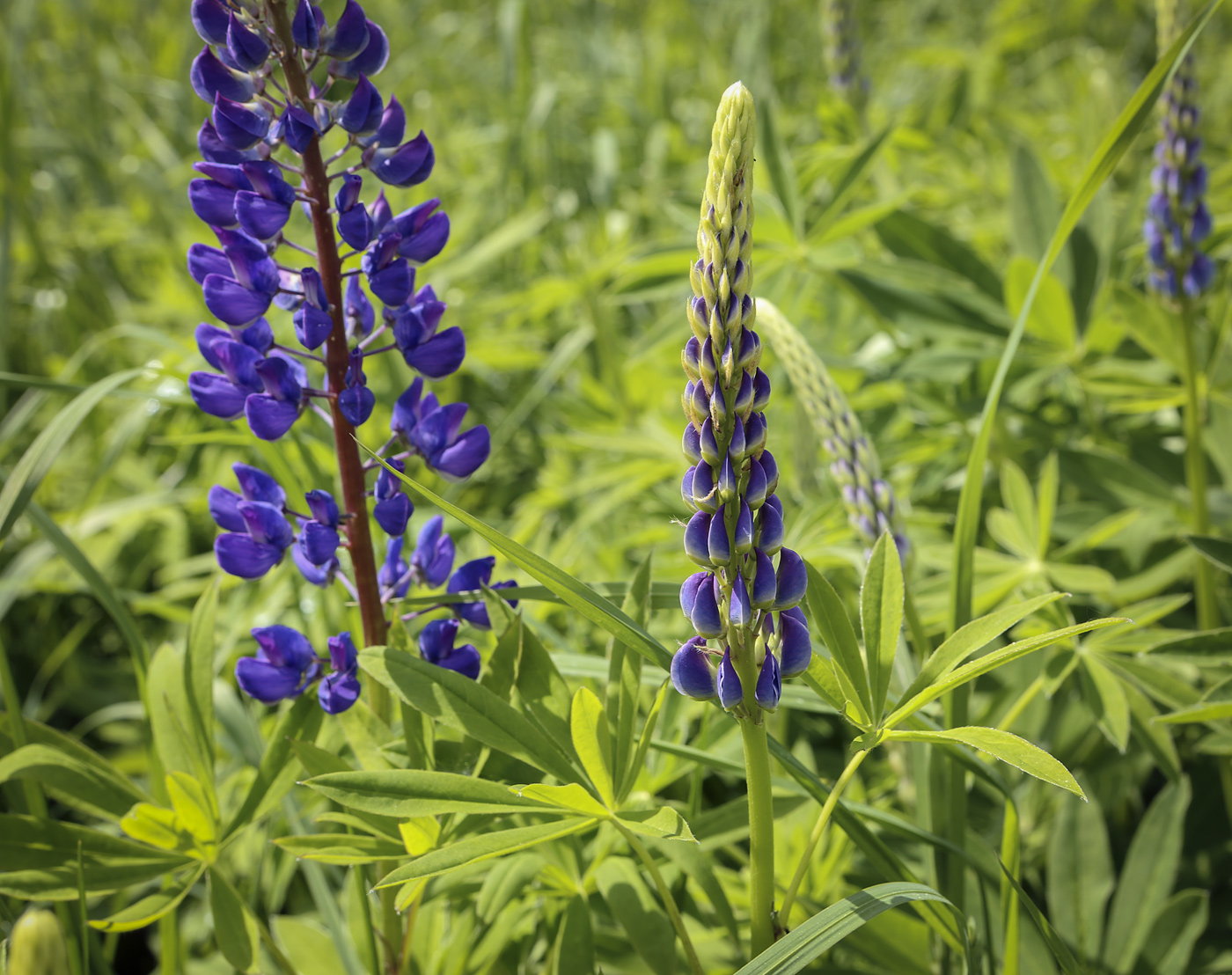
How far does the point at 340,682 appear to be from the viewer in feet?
3.76

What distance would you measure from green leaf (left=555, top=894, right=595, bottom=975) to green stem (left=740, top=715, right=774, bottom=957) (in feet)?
0.80

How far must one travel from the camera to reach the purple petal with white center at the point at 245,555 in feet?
3.75

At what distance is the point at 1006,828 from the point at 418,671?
2.41ft

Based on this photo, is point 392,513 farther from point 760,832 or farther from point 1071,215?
point 1071,215

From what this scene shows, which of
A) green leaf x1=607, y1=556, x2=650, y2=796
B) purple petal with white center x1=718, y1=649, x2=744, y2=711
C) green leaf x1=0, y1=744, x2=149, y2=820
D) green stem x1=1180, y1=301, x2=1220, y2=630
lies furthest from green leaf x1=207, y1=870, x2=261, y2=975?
green stem x1=1180, y1=301, x2=1220, y2=630

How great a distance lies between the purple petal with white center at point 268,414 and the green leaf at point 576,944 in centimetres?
72

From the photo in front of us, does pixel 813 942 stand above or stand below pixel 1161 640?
below

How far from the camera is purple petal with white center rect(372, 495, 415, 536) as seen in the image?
3.69ft

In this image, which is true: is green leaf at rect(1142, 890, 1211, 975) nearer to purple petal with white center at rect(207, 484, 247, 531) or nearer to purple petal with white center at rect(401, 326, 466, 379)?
purple petal with white center at rect(401, 326, 466, 379)

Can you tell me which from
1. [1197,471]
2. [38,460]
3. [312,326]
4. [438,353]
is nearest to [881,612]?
[438,353]

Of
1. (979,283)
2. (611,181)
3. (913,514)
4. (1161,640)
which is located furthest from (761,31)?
(1161,640)

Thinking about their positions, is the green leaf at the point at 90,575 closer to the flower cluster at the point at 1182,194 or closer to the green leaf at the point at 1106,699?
the green leaf at the point at 1106,699

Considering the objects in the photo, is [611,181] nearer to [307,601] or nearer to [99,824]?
[307,601]

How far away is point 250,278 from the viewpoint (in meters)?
1.12
